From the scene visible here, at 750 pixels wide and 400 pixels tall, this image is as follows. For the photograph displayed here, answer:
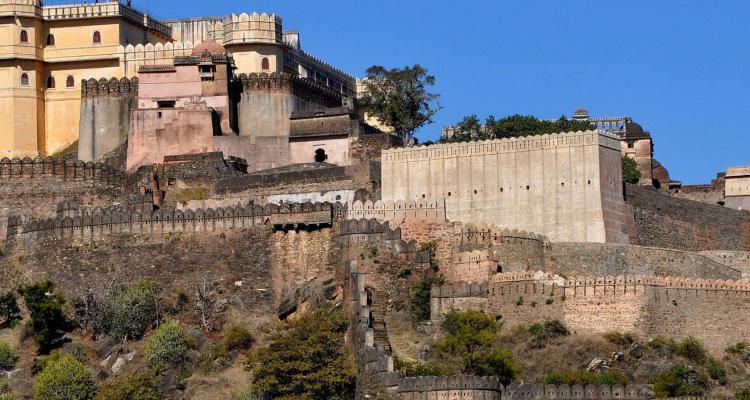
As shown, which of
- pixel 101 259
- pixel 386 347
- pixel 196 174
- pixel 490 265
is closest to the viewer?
pixel 386 347

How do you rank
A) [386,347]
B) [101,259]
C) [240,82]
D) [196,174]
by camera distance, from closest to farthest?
1. [386,347]
2. [101,259]
3. [196,174]
4. [240,82]

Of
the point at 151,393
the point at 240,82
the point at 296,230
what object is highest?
the point at 240,82

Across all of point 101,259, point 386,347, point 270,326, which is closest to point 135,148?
point 101,259

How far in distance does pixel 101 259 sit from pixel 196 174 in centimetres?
760

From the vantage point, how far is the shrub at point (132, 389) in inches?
2655

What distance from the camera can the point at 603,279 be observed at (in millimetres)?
68375

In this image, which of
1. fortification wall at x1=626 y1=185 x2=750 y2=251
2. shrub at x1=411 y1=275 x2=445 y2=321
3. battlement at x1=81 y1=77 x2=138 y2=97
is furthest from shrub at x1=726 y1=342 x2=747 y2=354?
battlement at x1=81 y1=77 x2=138 y2=97

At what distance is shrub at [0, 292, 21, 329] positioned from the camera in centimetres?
7581

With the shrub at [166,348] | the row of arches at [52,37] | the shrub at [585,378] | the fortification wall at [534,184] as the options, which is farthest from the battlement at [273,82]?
the shrub at [585,378]

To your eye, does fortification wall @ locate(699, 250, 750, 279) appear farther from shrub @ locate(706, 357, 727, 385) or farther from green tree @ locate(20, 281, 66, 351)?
green tree @ locate(20, 281, 66, 351)

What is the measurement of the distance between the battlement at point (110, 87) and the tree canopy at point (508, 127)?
1251 cm

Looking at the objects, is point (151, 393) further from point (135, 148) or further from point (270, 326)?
point (135, 148)

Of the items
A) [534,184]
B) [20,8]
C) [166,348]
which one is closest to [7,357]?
[166,348]

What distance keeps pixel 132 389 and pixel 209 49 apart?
24237mm
